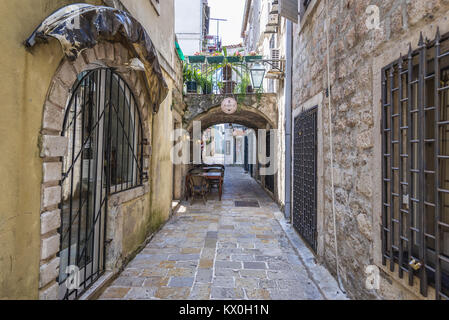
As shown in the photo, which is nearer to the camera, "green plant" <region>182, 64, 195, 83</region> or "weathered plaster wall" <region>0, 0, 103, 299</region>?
"weathered plaster wall" <region>0, 0, 103, 299</region>

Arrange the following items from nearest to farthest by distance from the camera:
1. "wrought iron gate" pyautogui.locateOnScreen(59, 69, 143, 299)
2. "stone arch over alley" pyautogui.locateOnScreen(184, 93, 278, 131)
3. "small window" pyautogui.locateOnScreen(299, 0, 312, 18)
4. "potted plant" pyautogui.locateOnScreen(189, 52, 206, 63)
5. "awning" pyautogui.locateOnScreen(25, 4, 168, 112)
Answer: "awning" pyautogui.locateOnScreen(25, 4, 168, 112)
"wrought iron gate" pyautogui.locateOnScreen(59, 69, 143, 299)
"small window" pyautogui.locateOnScreen(299, 0, 312, 18)
"stone arch over alley" pyautogui.locateOnScreen(184, 93, 278, 131)
"potted plant" pyautogui.locateOnScreen(189, 52, 206, 63)

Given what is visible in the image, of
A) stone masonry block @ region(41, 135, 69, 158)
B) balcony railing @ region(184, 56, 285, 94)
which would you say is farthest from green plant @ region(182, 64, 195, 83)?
stone masonry block @ region(41, 135, 69, 158)

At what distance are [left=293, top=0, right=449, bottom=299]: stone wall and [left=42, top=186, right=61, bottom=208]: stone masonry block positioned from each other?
8.66ft

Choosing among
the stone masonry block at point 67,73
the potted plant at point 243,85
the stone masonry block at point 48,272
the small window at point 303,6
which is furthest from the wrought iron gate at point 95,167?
the potted plant at point 243,85

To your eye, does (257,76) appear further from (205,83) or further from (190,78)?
(190,78)

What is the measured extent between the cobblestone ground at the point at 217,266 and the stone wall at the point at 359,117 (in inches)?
25.8

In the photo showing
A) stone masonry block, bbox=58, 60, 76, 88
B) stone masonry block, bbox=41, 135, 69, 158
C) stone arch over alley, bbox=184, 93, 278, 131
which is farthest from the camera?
stone arch over alley, bbox=184, 93, 278, 131

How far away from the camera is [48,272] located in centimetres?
202

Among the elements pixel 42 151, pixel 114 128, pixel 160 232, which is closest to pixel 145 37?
pixel 114 128

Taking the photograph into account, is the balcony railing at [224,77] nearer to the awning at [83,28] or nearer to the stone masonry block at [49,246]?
the awning at [83,28]

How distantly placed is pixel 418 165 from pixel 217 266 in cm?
273

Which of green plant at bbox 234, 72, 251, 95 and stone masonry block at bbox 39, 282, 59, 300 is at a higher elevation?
green plant at bbox 234, 72, 251, 95

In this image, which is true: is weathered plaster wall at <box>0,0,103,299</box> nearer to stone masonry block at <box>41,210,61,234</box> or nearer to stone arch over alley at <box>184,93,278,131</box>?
stone masonry block at <box>41,210,61,234</box>

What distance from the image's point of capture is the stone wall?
1.90 m
